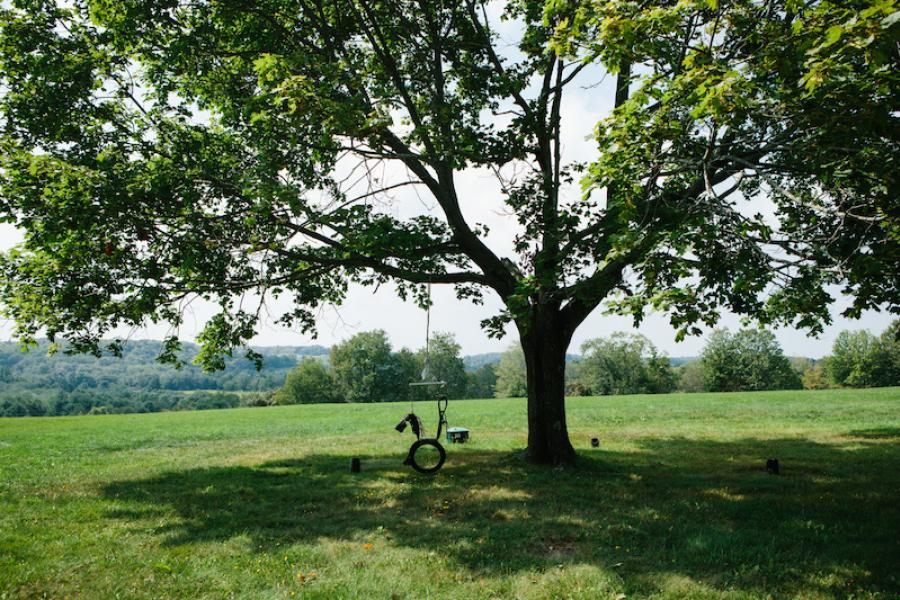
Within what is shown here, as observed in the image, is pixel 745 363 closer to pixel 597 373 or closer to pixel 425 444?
pixel 597 373

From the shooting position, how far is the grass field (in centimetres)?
600

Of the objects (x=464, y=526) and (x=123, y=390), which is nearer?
(x=464, y=526)

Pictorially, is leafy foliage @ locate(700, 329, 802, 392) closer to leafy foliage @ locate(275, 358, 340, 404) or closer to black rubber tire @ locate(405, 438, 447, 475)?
leafy foliage @ locate(275, 358, 340, 404)

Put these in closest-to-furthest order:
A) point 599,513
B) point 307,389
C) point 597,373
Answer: point 599,513 → point 307,389 → point 597,373

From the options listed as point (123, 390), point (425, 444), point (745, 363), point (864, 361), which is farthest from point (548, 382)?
point (123, 390)

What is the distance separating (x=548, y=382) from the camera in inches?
510

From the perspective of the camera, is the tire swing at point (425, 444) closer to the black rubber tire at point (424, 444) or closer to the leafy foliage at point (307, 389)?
the black rubber tire at point (424, 444)

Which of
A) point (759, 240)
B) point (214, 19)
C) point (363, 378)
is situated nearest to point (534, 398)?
point (759, 240)

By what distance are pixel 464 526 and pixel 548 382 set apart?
546cm

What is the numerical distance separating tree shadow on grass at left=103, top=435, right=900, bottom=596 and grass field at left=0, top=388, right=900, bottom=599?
0.04 meters

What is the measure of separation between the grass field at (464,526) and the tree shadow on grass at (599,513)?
1.5 inches

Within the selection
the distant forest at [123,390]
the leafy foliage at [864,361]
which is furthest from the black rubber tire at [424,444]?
the leafy foliage at [864,361]

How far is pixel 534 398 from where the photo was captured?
520 inches

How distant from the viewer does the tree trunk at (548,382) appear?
12.9m
